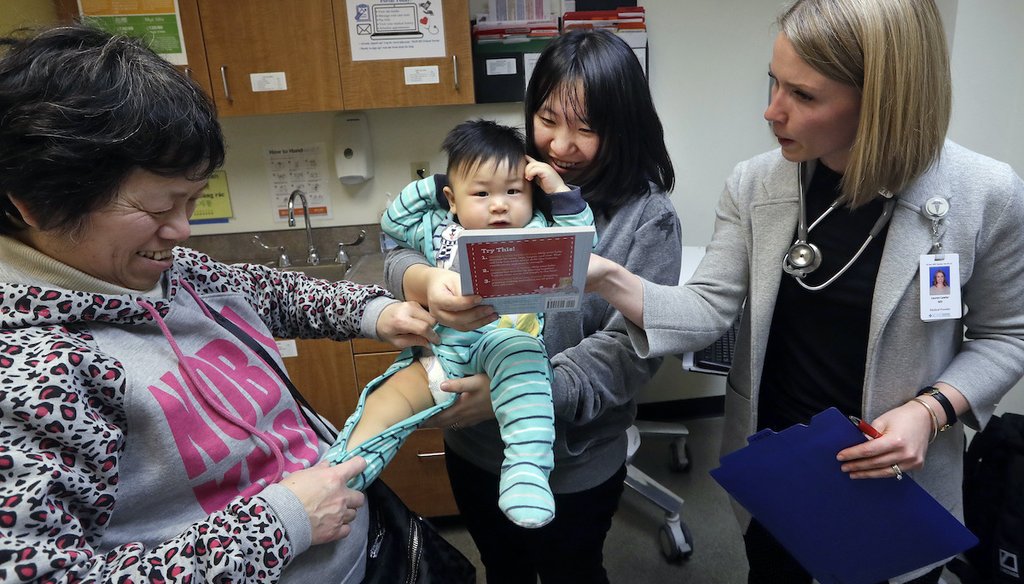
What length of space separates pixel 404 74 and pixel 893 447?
1.92 metres

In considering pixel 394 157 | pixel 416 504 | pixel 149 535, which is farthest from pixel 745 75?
pixel 149 535

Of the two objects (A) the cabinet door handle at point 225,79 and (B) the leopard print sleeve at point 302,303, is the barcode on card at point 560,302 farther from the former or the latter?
(A) the cabinet door handle at point 225,79

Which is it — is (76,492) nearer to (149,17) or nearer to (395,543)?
(395,543)

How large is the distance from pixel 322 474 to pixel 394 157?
2.01 m

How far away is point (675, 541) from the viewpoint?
216 cm

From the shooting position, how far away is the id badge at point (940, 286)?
1.01m

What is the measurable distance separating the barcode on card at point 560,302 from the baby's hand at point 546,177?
0.27 m

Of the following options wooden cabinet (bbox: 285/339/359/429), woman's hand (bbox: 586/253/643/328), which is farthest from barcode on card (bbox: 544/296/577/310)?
wooden cabinet (bbox: 285/339/359/429)

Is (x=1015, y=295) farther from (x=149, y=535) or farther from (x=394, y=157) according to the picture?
(x=394, y=157)

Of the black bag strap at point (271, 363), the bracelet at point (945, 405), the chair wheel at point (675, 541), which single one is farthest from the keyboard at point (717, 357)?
the black bag strap at point (271, 363)

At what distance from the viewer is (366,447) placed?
3.19 feet

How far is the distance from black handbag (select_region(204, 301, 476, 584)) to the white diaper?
19 centimetres

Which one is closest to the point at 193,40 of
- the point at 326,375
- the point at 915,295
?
the point at 326,375

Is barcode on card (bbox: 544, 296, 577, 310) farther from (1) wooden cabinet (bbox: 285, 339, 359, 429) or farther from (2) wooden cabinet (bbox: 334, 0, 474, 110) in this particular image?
A: (2) wooden cabinet (bbox: 334, 0, 474, 110)
